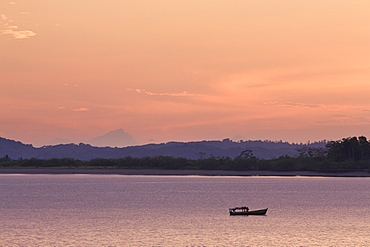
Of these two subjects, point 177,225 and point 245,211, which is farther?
point 245,211

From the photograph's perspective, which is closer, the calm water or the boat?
the calm water

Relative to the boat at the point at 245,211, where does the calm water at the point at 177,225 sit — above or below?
below

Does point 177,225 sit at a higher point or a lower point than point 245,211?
lower

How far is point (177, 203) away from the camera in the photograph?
11875 centimetres

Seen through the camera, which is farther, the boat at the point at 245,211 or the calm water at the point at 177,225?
the boat at the point at 245,211

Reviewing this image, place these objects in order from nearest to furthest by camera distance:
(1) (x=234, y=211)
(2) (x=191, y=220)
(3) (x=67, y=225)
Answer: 1. (3) (x=67, y=225)
2. (2) (x=191, y=220)
3. (1) (x=234, y=211)

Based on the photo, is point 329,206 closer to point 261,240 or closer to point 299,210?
point 299,210

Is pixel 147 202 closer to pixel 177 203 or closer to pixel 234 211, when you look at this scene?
pixel 177 203

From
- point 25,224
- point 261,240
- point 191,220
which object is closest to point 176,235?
point 261,240

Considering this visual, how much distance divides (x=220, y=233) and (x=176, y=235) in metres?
5.76

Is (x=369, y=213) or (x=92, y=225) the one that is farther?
(x=369, y=213)

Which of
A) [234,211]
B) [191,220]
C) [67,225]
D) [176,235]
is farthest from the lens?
[234,211]

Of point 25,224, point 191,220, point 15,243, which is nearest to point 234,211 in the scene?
point 191,220

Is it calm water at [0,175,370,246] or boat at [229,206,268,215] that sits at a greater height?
boat at [229,206,268,215]
